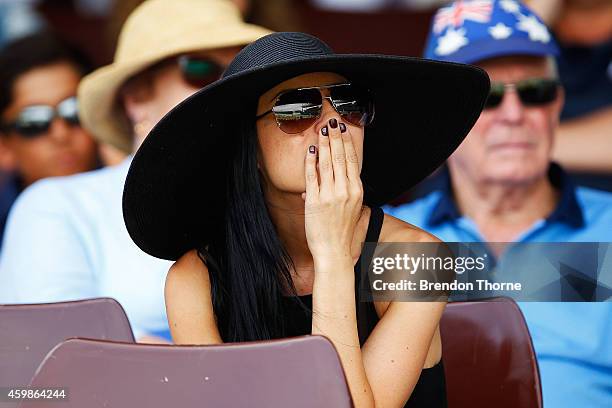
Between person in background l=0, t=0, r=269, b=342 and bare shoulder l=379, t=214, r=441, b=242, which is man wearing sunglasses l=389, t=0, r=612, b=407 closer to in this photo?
person in background l=0, t=0, r=269, b=342

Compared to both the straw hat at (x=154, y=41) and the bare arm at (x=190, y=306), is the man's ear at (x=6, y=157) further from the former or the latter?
the bare arm at (x=190, y=306)

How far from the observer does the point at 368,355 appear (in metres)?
1.94

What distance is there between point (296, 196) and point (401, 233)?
0.24 meters

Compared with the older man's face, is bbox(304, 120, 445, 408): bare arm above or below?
above

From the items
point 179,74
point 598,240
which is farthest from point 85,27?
point 598,240

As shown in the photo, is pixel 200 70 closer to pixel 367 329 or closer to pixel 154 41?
pixel 154 41

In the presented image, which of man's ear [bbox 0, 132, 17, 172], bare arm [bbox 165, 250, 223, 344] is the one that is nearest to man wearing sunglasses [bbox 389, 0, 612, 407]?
bare arm [bbox 165, 250, 223, 344]

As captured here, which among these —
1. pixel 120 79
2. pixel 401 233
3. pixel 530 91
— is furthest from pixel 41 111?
pixel 401 233

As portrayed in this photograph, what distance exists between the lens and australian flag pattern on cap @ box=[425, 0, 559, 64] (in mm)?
3139

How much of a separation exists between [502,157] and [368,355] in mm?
1425

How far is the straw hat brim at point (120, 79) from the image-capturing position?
3098 mm

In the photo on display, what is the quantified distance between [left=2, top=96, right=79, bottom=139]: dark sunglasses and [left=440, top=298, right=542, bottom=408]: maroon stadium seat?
79.9 inches

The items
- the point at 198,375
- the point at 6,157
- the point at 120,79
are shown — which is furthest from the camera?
the point at 6,157

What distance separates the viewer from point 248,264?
7.07 feet
